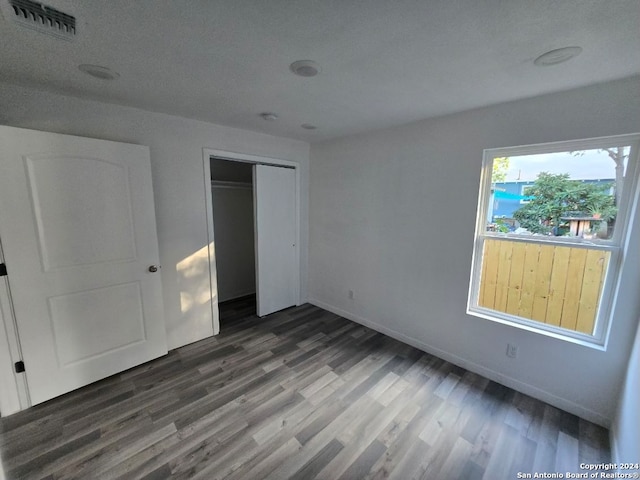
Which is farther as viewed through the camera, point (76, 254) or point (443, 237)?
point (443, 237)

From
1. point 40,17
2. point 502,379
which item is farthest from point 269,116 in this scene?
point 502,379

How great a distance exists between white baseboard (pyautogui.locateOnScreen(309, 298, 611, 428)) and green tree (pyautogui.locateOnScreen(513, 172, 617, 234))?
1.30 meters

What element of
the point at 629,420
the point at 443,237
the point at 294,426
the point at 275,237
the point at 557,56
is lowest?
the point at 294,426

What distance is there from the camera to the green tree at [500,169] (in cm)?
218

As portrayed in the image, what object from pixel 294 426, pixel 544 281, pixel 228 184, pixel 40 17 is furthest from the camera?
pixel 228 184

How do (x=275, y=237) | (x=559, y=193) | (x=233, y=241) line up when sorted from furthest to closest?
(x=233, y=241), (x=275, y=237), (x=559, y=193)

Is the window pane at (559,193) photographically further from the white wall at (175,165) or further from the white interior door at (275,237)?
the white wall at (175,165)

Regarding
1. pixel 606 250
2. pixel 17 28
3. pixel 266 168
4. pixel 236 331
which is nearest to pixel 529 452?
pixel 606 250

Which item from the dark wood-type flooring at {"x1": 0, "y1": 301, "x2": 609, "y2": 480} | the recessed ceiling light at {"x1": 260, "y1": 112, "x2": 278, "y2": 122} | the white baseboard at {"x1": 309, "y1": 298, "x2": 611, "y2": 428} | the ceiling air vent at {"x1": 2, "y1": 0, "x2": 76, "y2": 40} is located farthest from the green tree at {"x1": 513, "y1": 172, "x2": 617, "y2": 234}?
the ceiling air vent at {"x1": 2, "y1": 0, "x2": 76, "y2": 40}

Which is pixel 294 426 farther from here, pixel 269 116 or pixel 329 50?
pixel 269 116

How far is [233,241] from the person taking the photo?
13.4 feet

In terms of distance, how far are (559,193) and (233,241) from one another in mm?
3884

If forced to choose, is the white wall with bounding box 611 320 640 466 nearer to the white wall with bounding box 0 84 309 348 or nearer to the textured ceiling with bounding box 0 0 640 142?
the textured ceiling with bounding box 0 0 640 142

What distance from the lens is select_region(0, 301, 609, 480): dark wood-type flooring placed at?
152cm
